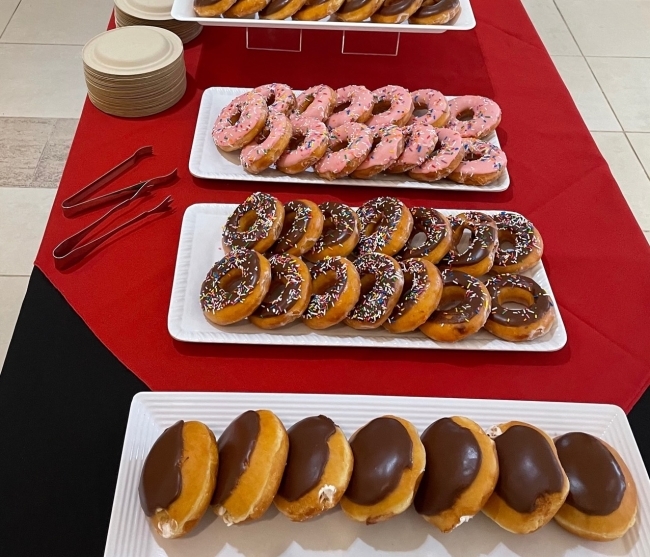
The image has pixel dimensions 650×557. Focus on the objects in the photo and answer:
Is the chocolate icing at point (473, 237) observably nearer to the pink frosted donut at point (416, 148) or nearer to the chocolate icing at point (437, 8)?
the pink frosted donut at point (416, 148)

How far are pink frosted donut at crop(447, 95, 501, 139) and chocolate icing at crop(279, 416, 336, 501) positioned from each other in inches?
40.5

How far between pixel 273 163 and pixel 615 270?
878 millimetres

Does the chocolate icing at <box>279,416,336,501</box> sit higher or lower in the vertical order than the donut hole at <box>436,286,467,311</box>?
higher

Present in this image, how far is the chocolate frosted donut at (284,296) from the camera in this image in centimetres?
123

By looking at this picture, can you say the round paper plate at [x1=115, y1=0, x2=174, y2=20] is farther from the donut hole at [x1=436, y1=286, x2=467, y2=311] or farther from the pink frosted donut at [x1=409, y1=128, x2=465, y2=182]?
the donut hole at [x1=436, y1=286, x2=467, y2=311]

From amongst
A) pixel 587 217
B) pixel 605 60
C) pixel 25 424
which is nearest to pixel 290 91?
pixel 587 217

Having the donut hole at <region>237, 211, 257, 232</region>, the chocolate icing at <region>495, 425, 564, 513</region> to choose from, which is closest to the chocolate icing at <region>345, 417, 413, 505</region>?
the chocolate icing at <region>495, 425, 564, 513</region>

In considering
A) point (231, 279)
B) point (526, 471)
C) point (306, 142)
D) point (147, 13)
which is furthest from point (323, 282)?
point (147, 13)

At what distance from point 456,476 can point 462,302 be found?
40 cm

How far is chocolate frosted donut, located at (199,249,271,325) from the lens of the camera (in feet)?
4.01

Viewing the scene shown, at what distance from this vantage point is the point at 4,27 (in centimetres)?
375

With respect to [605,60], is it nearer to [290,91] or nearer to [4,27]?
[290,91]

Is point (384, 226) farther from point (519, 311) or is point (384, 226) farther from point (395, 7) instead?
point (395, 7)

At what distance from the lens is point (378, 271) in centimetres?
129
